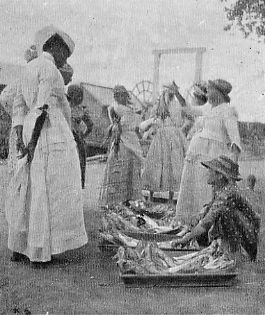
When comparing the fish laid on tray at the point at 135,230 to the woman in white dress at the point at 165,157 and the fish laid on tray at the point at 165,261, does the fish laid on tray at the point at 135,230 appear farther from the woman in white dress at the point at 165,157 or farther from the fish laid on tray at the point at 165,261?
the woman in white dress at the point at 165,157

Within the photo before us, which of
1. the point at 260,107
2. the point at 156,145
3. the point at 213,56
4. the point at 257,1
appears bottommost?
the point at 156,145

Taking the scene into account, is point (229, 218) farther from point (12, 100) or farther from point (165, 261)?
point (12, 100)

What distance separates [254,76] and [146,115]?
2528mm

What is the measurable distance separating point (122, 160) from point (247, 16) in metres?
2.41

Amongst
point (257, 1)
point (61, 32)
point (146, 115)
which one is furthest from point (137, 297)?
point (146, 115)

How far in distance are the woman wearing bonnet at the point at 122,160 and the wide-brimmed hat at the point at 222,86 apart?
4.90ft

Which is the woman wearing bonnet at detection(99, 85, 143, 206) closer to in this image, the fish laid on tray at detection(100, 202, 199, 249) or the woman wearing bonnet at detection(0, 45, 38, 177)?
the fish laid on tray at detection(100, 202, 199, 249)

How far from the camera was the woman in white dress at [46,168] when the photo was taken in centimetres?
358

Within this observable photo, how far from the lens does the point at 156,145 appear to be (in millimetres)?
6684

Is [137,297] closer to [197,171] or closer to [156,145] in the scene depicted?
[197,171]

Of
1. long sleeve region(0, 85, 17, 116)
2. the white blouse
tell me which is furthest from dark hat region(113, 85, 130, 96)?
the white blouse

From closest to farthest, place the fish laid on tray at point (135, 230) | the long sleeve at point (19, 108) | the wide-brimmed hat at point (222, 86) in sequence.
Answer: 1. the long sleeve at point (19, 108)
2. the fish laid on tray at point (135, 230)
3. the wide-brimmed hat at point (222, 86)

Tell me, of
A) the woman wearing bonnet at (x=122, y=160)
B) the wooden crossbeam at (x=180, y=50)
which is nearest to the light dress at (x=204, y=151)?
the wooden crossbeam at (x=180, y=50)

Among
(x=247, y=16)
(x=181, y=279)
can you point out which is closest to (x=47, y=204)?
(x=181, y=279)
